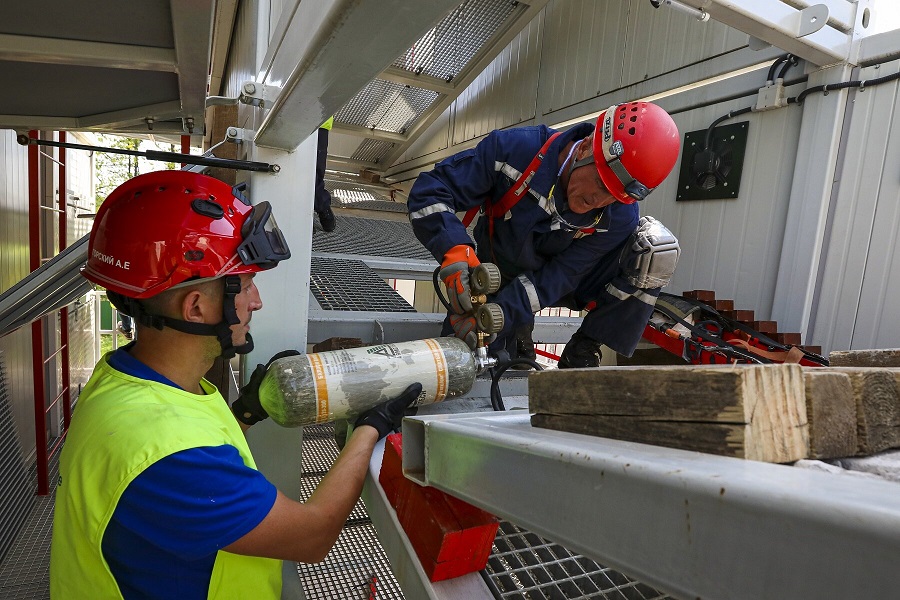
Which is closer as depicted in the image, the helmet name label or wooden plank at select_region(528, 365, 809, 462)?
wooden plank at select_region(528, 365, 809, 462)

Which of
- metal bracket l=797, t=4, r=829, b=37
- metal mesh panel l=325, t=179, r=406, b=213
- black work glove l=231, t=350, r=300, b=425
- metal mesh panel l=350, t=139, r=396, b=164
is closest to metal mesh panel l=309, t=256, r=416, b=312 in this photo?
black work glove l=231, t=350, r=300, b=425

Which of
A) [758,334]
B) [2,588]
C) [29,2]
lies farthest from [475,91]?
[2,588]

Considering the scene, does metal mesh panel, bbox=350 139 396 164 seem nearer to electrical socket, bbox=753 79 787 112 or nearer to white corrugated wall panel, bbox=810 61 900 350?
electrical socket, bbox=753 79 787 112

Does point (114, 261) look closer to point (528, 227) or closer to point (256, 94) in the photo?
point (256, 94)

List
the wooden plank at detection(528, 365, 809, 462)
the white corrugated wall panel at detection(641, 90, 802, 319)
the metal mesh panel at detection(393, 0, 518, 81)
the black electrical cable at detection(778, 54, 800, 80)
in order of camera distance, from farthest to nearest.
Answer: the metal mesh panel at detection(393, 0, 518, 81)
the white corrugated wall panel at detection(641, 90, 802, 319)
the black electrical cable at detection(778, 54, 800, 80)
the wooden plank at detection(528, 365, 809, 462)

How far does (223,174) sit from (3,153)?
151cm

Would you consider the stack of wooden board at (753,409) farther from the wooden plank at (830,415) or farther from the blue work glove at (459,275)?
the blue work glove at (459,275)

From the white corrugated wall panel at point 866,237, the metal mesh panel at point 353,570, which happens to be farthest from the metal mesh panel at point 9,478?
the white corrugated wall panel at point 866,237

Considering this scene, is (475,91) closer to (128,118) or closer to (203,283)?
(128,118)

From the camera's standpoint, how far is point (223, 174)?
4.47 meters

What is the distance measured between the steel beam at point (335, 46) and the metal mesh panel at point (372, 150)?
777 cm

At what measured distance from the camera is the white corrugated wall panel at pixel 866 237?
3229 mm

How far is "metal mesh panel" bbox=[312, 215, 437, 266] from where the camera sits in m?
4.70

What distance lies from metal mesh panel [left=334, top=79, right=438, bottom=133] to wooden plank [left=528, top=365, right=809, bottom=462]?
256 inches
